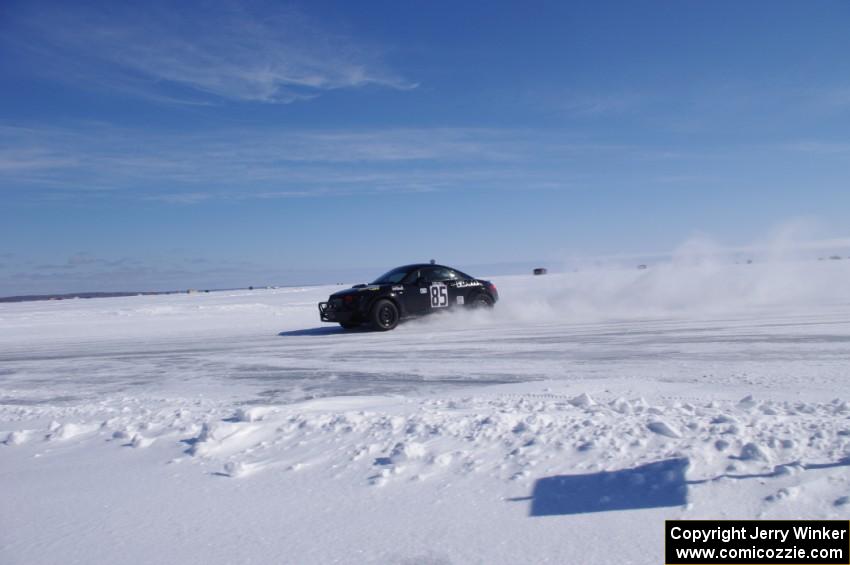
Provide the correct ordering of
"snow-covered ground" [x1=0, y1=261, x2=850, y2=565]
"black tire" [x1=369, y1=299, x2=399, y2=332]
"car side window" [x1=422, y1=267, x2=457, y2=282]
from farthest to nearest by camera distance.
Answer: "car side window" [x1=422, y1=267, x2=457, y2=282] < "black tire" [x1=369, y1=299, x2=399, y2=332] < "snow-covered ground" [x1=0, y1=261, x2=850, y2=565]

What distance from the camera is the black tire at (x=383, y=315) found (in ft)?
41.1

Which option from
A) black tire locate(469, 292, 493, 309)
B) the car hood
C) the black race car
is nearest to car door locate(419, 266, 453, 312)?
the black race car

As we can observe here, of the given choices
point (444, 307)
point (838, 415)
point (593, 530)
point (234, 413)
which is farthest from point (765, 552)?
point (444, 307)

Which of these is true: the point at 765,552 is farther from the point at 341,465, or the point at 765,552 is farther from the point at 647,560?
the point at 341,465

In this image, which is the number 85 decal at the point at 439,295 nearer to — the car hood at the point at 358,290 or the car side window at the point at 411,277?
the car side window at the point at 411,277

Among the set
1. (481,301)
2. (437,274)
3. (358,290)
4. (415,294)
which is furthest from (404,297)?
(481,301)

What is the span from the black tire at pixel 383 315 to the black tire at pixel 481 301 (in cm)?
227

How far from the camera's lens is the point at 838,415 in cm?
430

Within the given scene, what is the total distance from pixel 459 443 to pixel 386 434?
0.59 meters

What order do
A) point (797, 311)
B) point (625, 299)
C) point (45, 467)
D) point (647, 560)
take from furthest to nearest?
point (625, 299) < point (797, 311) < point (45, 467) < point (647, 560)

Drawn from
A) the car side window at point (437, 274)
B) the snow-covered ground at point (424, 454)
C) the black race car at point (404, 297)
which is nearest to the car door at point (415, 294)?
the black race car at point (404, 297)

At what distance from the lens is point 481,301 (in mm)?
14359

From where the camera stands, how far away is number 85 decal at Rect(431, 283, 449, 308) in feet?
44.4

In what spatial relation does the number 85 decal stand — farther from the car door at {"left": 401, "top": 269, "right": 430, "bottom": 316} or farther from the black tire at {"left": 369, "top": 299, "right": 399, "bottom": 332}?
the black tire at {"left": 369, "top": 299, "right": 399, "bottom": 332}
